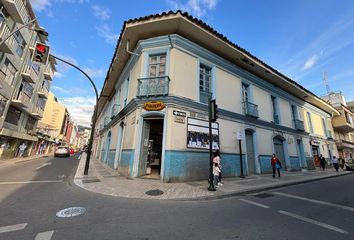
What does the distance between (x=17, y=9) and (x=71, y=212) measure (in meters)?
20.6

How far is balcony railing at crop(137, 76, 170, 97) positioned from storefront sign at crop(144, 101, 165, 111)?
49 cm

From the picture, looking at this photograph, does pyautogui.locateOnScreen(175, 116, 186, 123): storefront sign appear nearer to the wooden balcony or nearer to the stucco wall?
the stucco wall

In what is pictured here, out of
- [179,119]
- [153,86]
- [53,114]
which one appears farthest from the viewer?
[53,114]

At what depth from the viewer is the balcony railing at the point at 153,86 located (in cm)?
957

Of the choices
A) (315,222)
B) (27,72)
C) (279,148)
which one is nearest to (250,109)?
(279,148)

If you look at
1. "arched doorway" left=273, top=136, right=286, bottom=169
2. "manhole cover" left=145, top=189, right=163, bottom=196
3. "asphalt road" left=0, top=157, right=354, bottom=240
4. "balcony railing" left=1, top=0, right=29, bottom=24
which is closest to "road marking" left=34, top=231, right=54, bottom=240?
"asphalt road" left=0, top=157, right=354, bottom=240

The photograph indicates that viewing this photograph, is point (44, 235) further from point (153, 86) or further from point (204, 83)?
point (204, 83)

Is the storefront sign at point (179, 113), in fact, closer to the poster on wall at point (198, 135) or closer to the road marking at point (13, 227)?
the poster on wall at point (198, 135)

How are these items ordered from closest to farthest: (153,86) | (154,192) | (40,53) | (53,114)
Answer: (154,192) → (40,53) → (153,86) → (53,114)

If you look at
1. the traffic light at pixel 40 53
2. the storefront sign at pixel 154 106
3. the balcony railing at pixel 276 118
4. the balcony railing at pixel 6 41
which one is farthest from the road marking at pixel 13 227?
the balcony railing at pixel 6 41

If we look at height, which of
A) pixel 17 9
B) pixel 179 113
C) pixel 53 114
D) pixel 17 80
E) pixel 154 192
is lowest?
pixel 154 192

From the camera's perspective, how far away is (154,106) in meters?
9.53

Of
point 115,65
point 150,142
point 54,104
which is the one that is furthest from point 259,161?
point 54,104

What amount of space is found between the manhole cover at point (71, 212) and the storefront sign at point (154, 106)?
19.7 ft
